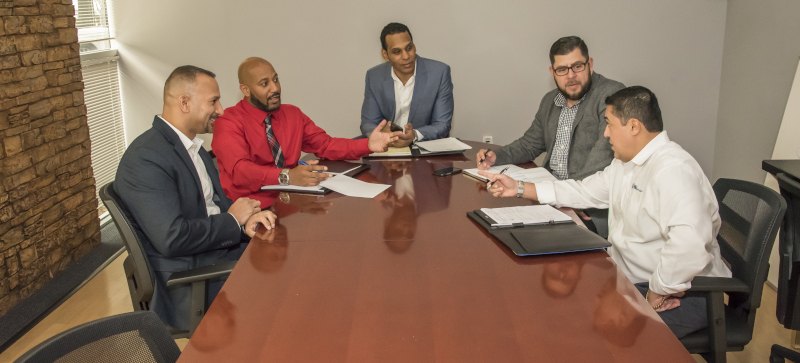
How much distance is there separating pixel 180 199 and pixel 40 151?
1640 millimetres

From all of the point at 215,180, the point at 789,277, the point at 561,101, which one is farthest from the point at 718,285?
the point at 215,180

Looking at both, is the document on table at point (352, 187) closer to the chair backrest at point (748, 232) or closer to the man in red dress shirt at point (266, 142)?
the man in red dress shirt at point (266, 142)

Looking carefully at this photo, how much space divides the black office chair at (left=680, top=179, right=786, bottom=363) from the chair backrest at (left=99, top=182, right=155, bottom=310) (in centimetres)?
179

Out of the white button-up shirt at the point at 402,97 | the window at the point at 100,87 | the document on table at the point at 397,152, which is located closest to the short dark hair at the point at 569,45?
the document on table at the point at 397,152

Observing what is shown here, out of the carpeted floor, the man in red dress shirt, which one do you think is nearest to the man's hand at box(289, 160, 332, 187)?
the man in red dress shirt

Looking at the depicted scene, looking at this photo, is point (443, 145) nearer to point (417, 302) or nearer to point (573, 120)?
point (573, 120)

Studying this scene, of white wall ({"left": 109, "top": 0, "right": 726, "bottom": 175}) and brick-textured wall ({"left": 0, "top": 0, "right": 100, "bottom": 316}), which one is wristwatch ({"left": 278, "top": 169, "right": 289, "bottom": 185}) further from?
white wall ({"left": 109, "top": 0, "right": 726, "bottom": 175})

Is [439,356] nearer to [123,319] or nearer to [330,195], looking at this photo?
[123,319]

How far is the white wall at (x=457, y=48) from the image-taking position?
471 cm

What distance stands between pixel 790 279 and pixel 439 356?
1598 millimetres

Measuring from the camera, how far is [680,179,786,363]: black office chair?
1771 millimetres

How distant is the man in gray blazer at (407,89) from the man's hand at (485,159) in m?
0.80

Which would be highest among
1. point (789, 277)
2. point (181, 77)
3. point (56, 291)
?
point (181, 77)

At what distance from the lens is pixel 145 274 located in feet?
6.73
